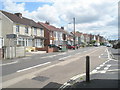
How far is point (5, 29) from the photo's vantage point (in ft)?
98.6

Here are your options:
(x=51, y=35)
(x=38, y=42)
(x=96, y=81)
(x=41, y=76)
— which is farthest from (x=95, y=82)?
(x=51, y=35)

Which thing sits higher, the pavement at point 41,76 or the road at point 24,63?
the road at point 24,63

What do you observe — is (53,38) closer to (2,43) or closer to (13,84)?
(2,43)

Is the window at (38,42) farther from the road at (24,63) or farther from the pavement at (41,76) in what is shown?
the pavement at (41,76)

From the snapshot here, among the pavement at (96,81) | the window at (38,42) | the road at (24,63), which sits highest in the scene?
the window at (38,42)

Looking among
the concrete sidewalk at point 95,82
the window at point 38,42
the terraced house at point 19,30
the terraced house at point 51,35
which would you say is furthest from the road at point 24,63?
the terraced house at point 51,35

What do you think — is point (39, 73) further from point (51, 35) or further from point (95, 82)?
point (51, 35)

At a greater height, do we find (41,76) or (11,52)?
(11,52)

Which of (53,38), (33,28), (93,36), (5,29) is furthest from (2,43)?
(93,36)

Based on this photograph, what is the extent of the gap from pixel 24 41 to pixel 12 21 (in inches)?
204

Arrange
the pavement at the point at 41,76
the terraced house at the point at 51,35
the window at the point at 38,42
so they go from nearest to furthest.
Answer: the pavement at the point at 41,76
the window at the point at 38,42
the terraced house at the point at 51,35

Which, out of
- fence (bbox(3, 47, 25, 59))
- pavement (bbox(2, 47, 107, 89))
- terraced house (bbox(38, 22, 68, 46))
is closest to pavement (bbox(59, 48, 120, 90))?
pavement (bbox(2, 47, 107, 89))

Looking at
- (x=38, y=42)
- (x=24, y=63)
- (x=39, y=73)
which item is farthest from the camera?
(x=38, y=42)

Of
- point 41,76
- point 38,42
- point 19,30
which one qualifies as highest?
point 19,30
